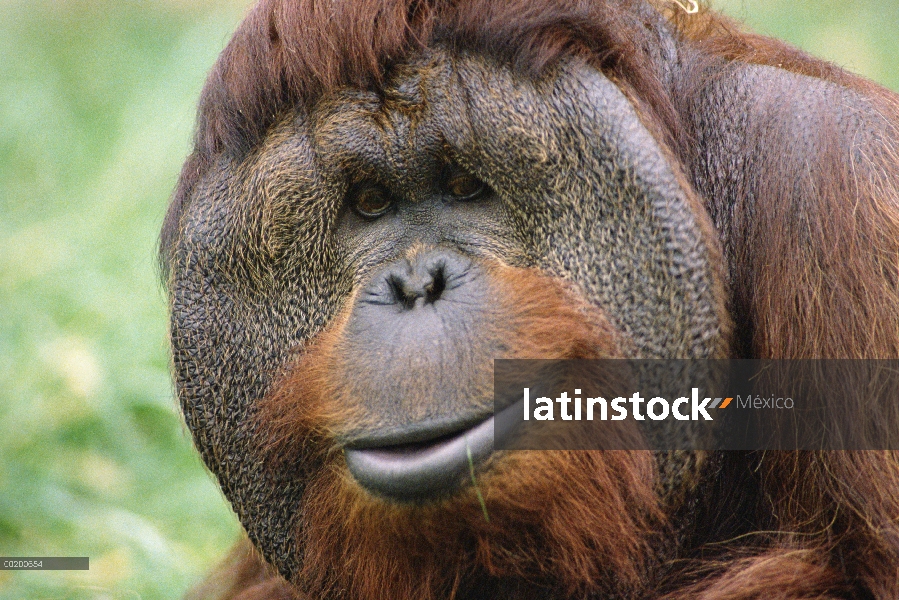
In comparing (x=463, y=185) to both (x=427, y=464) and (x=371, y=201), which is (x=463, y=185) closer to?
(x=371, y=201)

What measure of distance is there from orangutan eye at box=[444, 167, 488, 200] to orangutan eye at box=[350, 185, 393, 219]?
14 centimetres

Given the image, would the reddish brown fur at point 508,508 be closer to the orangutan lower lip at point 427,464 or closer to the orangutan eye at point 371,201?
the orangutan lower lip at point 427,464

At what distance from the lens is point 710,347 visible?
7.79ft

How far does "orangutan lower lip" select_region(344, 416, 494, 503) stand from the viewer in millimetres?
2168

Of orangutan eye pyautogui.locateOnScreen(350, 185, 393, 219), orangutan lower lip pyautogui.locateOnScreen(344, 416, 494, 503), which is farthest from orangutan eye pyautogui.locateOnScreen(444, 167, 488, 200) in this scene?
orangutan lower lip pyautogui.locateOnScreen(344, 416, 494, 503)

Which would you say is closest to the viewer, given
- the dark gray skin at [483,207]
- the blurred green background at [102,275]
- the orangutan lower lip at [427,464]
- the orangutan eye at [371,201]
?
the orangutan lower lip at [427,464]

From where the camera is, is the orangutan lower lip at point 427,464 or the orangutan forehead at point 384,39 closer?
the orangutan lower lip at point 427,464

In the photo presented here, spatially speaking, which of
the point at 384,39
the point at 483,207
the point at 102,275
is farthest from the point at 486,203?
the point at 102,275

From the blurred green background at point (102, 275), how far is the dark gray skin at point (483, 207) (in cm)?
94

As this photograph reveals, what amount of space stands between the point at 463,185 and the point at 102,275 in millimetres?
3518

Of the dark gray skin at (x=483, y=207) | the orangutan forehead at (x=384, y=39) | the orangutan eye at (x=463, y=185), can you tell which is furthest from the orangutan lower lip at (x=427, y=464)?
the orangutan forehead at (x=384, y=39)

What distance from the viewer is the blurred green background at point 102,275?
3896mm

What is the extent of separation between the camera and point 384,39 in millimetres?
2436

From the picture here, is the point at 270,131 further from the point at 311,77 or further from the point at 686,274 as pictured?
the point at 686,274
